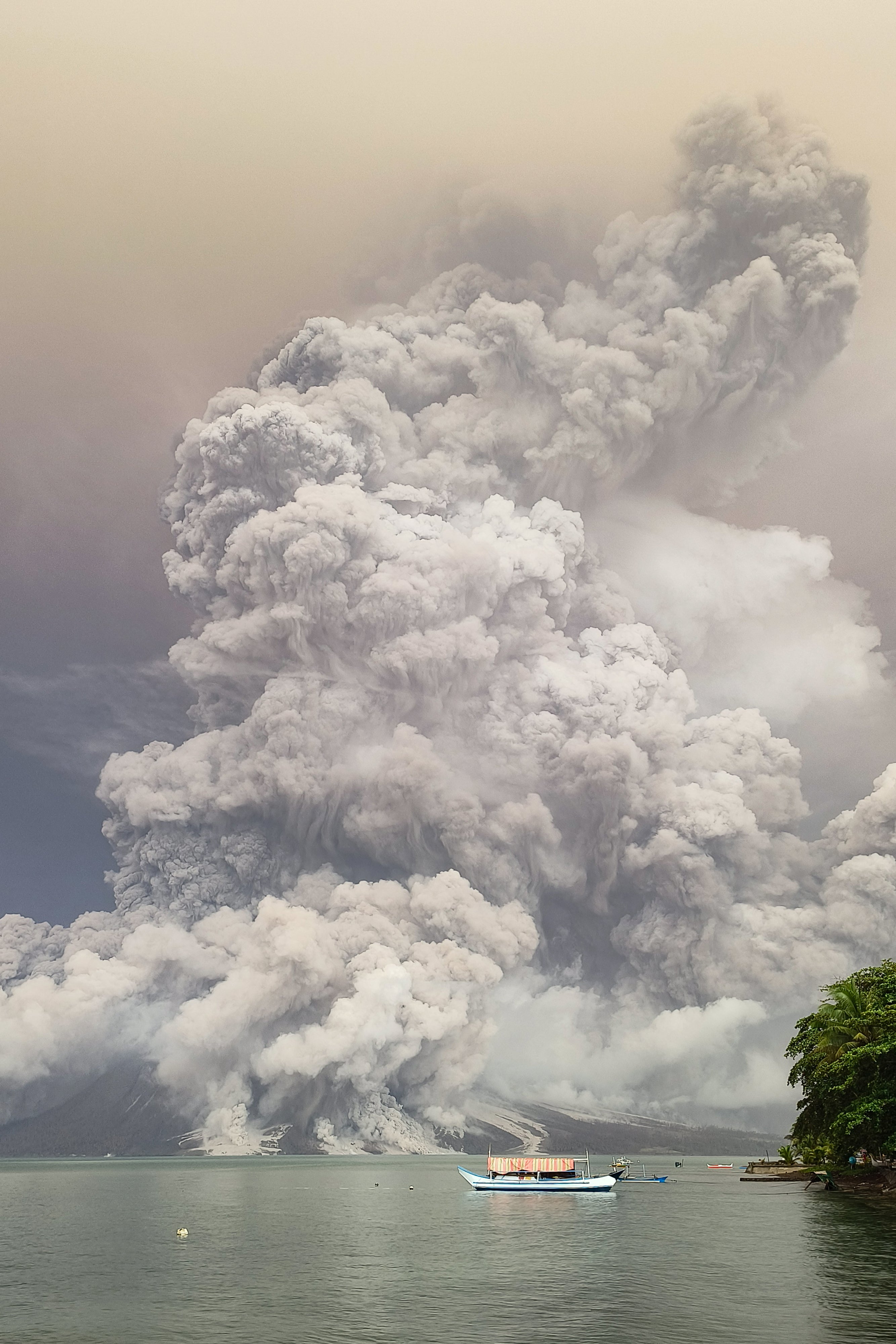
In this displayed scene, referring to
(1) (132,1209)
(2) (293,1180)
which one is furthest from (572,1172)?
(2) (293,1180)

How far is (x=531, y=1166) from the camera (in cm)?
12744

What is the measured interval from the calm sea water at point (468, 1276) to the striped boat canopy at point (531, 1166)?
1670 centimetres

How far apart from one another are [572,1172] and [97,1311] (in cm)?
8690

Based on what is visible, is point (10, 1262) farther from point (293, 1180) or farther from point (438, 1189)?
point (293, 1180)

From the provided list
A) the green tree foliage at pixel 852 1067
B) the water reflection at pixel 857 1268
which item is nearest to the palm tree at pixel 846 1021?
the green tree foliage at pixel 852 1067

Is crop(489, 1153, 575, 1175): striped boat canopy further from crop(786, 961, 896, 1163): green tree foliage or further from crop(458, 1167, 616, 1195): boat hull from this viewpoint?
crop(786, 961, 896, 1163): green tree foliage

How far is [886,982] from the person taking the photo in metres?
69.5

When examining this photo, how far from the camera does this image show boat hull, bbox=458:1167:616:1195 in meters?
119

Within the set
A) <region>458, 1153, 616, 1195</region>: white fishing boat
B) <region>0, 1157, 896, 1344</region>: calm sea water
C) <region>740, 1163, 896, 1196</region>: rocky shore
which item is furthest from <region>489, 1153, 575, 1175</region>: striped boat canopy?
<region>740, 1163, 896, 1196</region>: rocky shore

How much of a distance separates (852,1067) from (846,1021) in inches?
728

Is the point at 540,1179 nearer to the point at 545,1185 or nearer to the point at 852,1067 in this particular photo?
the point at 545,1185

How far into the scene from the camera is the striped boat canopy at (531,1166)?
119 m

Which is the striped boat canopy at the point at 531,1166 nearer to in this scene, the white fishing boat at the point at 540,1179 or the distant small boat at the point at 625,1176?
the white fishing boat at the point at 540,1179

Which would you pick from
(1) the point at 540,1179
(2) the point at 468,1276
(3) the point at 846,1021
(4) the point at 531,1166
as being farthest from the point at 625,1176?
(2) the point at 468,1276
